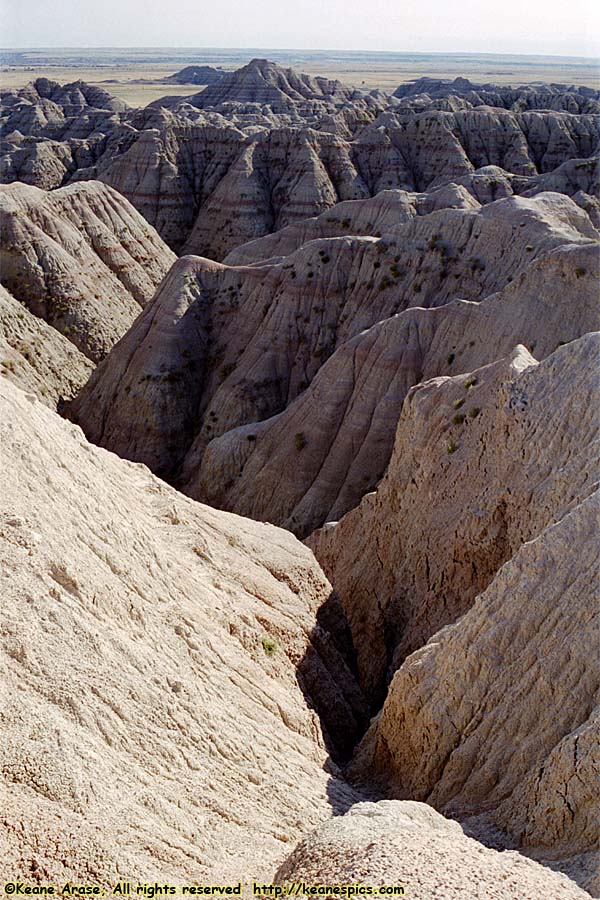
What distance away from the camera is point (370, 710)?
17375 millimetres

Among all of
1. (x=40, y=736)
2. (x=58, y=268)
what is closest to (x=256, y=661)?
(x=40, y=736)

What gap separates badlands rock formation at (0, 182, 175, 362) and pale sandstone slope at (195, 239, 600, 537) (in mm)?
17987

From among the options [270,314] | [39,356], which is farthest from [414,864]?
[39,356]

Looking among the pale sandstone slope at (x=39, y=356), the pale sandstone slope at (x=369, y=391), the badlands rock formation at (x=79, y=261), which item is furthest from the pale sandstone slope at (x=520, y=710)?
the badlands rock formation at (x=79, y=261)

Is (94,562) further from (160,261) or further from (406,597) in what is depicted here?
(160,261)

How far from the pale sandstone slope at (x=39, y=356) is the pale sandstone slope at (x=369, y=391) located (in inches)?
545

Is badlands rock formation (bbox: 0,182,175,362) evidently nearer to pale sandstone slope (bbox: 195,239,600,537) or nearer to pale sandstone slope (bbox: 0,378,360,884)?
pale sandstone slope (bbox: 195,239,600,537)

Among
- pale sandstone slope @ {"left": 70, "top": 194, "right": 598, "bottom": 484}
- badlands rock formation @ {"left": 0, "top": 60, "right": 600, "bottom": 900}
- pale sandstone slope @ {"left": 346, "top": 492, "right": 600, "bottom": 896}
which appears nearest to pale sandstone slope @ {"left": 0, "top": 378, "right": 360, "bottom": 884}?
badlands rock formation @ {"left": 0, "top": 60, "right": 600, "bottom": 900}

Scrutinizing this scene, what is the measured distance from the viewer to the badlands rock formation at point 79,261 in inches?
1832

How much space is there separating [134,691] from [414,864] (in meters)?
3.95

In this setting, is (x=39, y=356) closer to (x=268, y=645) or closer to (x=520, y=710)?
(x=268, y=645)

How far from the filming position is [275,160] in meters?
73.6

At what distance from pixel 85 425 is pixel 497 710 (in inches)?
1279

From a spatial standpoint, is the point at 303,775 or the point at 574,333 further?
the point at 574,333
